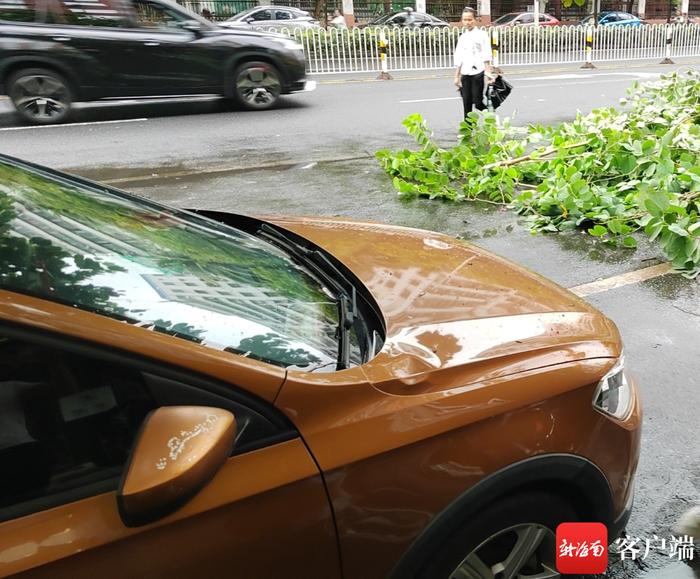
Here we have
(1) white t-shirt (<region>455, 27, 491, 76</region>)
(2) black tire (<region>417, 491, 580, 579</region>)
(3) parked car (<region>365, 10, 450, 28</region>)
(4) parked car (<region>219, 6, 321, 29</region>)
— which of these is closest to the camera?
(2) black tire (<region>417, 491, 580, 579</region>)

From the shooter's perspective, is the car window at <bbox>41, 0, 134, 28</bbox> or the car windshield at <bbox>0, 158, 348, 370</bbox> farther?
the car window at <bbox>41, 0, 134, 28</bbox>

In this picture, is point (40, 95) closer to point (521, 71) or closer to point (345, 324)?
point (345, 324)

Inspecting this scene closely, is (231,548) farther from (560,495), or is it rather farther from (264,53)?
(264,53)

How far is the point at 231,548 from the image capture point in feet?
4.27

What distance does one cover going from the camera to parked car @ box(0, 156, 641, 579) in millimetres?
1222

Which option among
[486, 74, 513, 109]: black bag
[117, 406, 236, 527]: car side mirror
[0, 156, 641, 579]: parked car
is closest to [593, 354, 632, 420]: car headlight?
[0, 156, 641, 579]: parked car

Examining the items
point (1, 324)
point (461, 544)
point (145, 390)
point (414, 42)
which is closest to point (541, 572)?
point (461, 544)

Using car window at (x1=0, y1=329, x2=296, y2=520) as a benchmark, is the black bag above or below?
above

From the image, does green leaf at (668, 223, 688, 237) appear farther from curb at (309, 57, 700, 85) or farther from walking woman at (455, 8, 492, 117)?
curb at (309, 57, 700, 85)

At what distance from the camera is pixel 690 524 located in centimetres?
219

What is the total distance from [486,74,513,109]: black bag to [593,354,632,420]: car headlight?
7236mm

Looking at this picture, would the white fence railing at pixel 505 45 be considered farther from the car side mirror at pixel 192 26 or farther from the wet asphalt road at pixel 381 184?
the car side mirror at pixel 192 26

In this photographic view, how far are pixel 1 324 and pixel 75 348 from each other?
14cm

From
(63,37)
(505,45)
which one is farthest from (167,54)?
(505,45)
